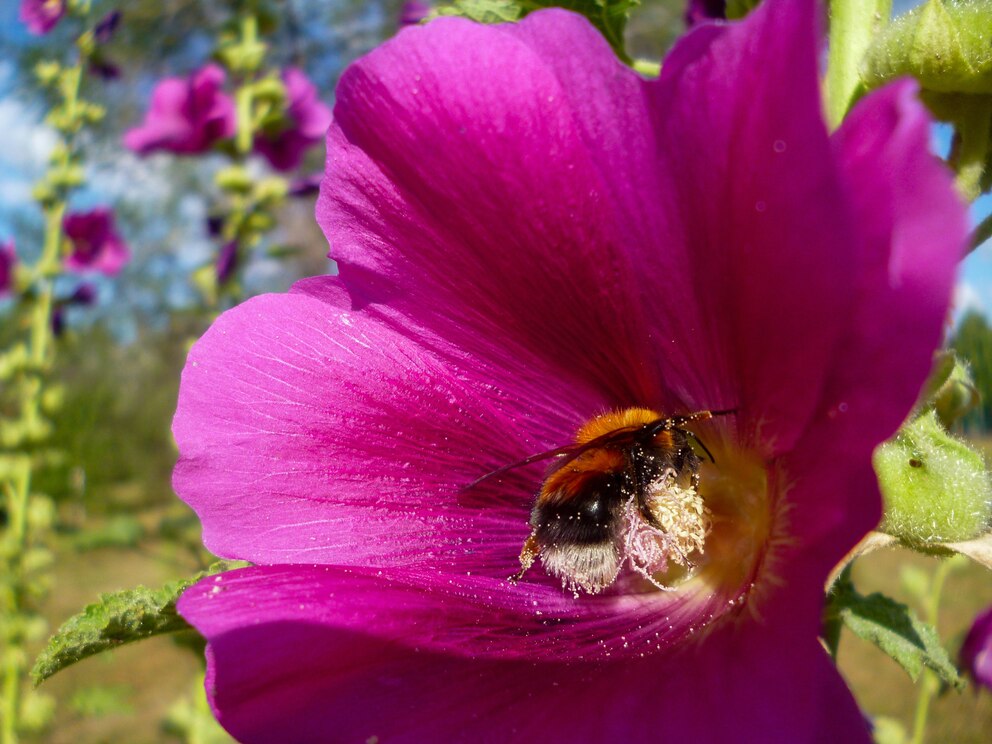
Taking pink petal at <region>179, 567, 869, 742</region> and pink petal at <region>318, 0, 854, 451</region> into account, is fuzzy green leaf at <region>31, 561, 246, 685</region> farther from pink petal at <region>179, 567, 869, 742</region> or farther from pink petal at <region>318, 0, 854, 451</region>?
pink petal at <region>318, 0, 854, 451</region>

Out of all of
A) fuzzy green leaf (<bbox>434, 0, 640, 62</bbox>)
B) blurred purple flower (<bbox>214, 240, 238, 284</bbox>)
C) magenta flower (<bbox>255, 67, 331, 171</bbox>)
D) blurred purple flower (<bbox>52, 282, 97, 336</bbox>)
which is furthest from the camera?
blurred purple flower (<bbox>52, 282, 97, 336</bbox>)

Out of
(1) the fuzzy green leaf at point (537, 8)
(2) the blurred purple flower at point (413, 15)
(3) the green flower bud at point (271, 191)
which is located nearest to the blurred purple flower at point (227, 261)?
(3) the green flower bud at point (271, 191)

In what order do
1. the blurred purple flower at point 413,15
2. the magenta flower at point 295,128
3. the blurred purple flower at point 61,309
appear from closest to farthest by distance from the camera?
the blurred purple flower at point 413,15, the magenta flower at point 295,128, the blurred purple flower at point 61,309

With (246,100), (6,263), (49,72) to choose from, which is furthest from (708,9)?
(6,263)

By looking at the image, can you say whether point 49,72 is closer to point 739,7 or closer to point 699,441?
point 739,7

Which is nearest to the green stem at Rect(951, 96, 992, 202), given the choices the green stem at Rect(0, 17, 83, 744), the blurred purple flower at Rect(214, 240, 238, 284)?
the blurred purple flower at Rect(214, 240, 238, 284)

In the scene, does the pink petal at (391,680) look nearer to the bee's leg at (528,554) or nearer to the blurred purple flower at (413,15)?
the bee's leg at (528,554)

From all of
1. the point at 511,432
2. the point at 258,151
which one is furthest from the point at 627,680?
the point at 258,151
